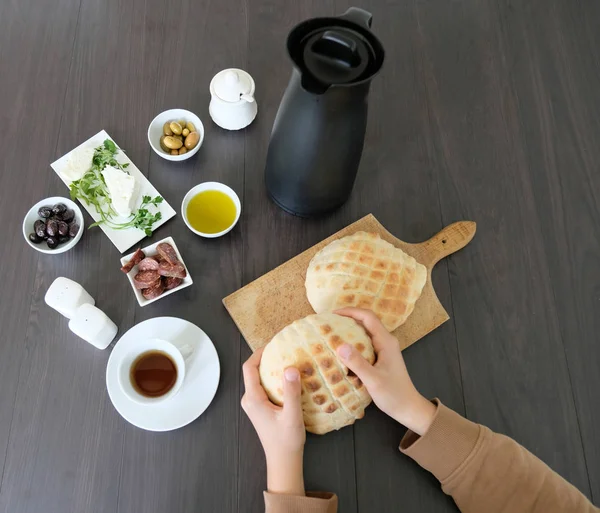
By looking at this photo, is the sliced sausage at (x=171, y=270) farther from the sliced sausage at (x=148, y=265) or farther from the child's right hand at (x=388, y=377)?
the child's right hand at (x=388, y=377)

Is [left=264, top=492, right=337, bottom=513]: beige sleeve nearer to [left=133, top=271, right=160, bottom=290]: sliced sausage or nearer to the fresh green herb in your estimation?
[left=133, top=271, right=160, bottom=290]: sliced sausage

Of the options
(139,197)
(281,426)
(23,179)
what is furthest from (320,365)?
(23,179)

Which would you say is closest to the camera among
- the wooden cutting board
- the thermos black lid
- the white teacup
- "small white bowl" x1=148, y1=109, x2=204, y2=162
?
the thermos black lid

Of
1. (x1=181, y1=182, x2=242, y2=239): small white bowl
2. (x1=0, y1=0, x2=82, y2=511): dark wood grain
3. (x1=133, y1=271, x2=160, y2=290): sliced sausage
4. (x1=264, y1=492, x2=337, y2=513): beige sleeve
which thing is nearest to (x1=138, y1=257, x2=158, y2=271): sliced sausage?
(x1=133, y1=271, x2=160, y2=290): sliced sausage

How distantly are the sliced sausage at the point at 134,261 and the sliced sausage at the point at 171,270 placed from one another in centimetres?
5

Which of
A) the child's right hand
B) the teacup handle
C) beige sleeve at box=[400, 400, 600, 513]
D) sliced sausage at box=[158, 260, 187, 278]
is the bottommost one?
beige sleeve at box=[400, 400, 600, 513]

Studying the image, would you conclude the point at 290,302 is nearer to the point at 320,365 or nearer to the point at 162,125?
the point at 320,365

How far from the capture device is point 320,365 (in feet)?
2.56

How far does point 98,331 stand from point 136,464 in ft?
0.88

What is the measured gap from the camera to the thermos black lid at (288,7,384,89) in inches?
29.2

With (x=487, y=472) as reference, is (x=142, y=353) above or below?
above

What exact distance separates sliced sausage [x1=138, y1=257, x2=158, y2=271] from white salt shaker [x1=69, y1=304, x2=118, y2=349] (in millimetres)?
118

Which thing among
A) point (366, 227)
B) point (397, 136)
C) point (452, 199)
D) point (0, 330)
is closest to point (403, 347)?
point (366, 227)

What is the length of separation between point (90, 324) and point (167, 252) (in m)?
0.20
